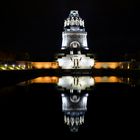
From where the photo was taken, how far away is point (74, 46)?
78.6 metres

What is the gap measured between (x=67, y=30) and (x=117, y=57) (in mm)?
12549

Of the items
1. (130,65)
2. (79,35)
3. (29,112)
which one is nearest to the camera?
(29,112)

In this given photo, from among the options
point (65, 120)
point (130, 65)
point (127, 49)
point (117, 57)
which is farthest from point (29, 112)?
point (127, 49)

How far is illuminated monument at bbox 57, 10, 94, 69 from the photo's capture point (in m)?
72.8

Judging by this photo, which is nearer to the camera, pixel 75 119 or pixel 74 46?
pixel 75 119

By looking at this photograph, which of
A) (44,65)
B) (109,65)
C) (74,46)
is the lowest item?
(109,65)

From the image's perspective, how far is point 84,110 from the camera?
11.3m

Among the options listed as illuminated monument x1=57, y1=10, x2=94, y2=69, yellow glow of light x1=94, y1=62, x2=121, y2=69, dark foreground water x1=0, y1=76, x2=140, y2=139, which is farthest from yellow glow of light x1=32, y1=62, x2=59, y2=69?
dark foreground water x1=0, y1=76, x2=140, y2=139

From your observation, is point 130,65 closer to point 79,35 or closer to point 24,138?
point 79,35

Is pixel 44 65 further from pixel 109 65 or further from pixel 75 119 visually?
pixel 75 119

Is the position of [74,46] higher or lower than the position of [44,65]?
higher

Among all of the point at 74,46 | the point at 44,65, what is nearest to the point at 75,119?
the point at 44,65

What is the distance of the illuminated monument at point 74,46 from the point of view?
239ft

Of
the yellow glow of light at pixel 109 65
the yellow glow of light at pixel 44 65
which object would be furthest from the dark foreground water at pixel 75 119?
the yellow glow of light at pixel 109 65
